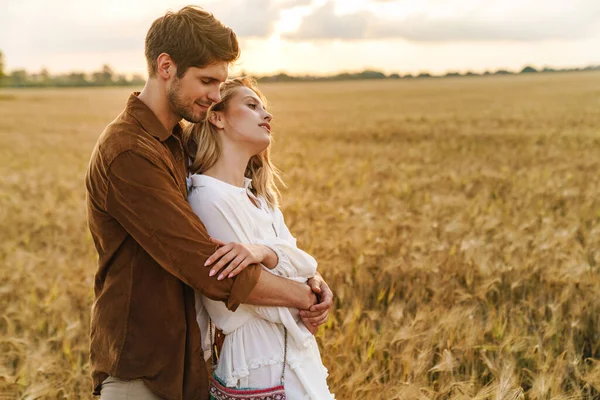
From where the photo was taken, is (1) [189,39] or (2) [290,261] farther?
(2) [290,261]

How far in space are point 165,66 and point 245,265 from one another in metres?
0.81

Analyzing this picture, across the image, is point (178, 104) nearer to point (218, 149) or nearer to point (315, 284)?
point (218, 149)

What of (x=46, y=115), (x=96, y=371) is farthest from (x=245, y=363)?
(x=46, y=115)

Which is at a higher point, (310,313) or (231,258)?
(231,258)

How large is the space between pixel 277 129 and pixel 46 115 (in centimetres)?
1714

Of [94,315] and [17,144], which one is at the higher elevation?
[94,315]

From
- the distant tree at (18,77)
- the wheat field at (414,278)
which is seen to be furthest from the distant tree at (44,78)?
the wheat field at (414,278)

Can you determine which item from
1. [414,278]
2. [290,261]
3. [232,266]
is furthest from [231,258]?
[414,278]

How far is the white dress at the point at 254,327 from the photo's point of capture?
2.37 metres

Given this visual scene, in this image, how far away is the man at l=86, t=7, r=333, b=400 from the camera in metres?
2.13

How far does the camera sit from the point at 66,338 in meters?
3.72

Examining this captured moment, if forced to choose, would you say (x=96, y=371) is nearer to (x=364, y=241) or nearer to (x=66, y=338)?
(x=66, y=338)

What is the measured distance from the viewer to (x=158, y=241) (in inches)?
83.4

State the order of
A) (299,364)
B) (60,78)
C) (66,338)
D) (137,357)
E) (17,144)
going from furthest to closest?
(60,78) → (17,144) → (66,338) → (299,364) → (137,357)
